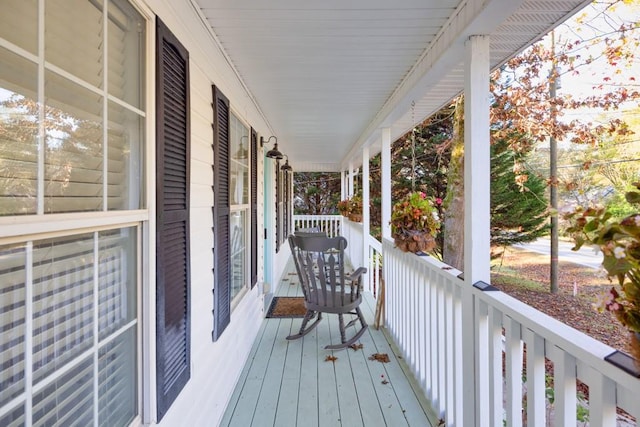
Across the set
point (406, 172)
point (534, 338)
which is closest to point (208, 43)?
point (534, 338)

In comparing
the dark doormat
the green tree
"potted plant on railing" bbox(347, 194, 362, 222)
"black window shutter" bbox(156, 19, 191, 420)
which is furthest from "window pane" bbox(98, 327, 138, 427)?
the green tree

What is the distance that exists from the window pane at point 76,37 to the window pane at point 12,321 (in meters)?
0.48

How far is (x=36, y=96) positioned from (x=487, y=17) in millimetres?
1724

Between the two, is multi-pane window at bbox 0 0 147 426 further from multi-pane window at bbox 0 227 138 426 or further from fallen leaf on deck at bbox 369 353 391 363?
fallen leaf on deck at bbox 369 353 391 363

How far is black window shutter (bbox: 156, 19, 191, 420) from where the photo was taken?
4.40 ft

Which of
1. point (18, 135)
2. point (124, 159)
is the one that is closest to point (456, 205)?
point (124, 159)

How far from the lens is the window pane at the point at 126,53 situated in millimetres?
1093

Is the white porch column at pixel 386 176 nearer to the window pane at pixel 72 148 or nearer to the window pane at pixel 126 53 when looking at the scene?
the window pane at pixel 126 53

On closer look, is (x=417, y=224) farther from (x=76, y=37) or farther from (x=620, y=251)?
(x=76, y=37)

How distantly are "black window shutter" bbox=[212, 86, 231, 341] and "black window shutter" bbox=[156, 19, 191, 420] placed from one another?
0.53m

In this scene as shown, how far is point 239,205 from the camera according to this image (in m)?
3.05

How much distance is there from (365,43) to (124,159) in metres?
1.64

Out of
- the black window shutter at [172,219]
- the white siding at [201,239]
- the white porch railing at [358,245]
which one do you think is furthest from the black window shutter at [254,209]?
the white porch railing at [358,245]

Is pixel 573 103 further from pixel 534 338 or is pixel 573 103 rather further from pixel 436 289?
pixel 534 338
